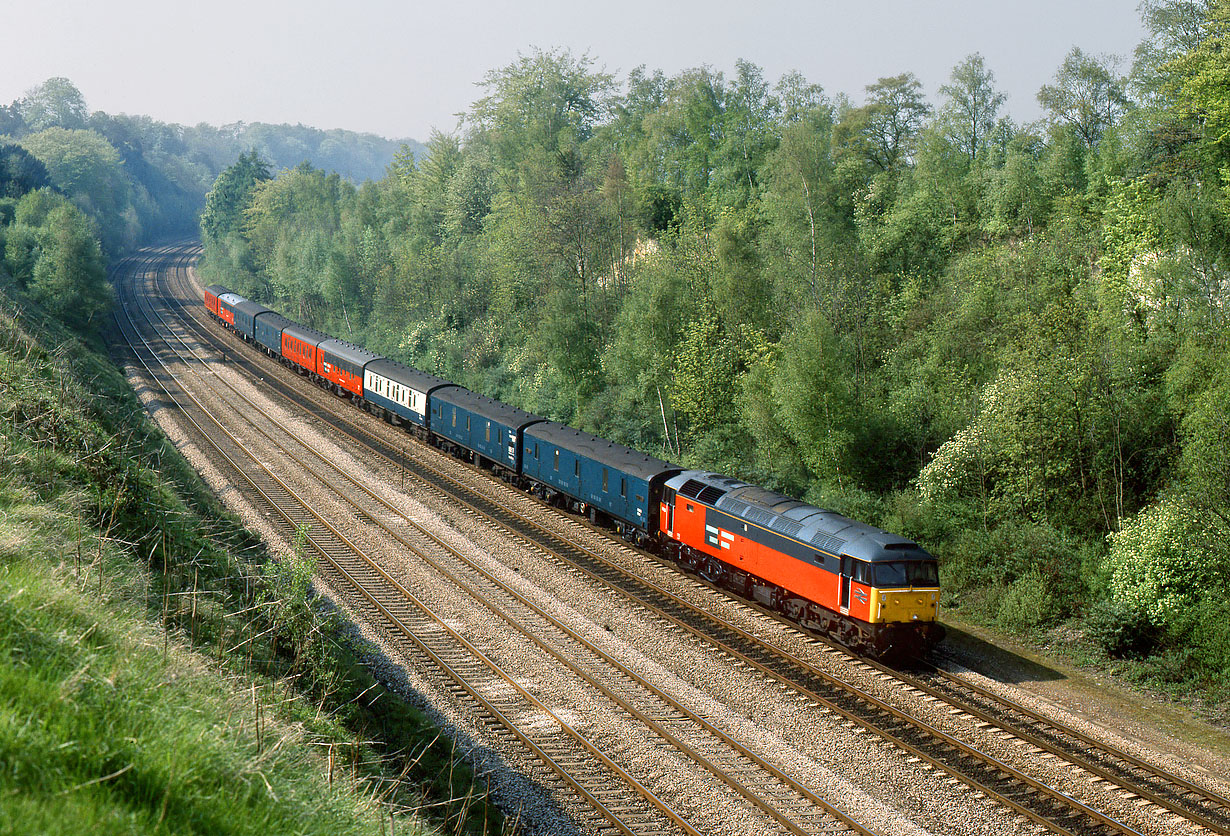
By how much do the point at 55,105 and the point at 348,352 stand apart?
173 m

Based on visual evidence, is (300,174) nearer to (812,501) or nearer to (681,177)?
(681,177)

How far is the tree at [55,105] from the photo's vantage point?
6845 inches

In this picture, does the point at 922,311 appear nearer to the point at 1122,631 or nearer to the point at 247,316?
the point at 1122,631

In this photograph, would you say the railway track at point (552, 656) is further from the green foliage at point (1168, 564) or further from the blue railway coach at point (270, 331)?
the blue railway coach at point (270, 331)

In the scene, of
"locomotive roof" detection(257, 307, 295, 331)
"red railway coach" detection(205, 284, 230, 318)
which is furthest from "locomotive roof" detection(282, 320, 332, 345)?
"red railway coach" detection(205, 284, 230, 318)

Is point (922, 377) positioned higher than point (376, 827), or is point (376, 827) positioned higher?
point (922, 377)

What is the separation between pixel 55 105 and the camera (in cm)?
17688

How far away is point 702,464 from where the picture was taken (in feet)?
115

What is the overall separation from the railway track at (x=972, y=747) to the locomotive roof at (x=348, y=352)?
26995 millimetres

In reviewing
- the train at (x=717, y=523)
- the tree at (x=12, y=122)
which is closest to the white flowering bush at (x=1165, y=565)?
the train at (x=717, y=523)

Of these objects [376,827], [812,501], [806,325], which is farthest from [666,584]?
[376,827]

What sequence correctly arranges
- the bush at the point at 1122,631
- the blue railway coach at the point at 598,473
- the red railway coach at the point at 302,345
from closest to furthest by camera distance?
the bush at the point at 1122,631 → the blue railway coach at the point at 598,473 → the red railway coach at the point at 302,345

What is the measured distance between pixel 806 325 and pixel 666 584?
11.2m

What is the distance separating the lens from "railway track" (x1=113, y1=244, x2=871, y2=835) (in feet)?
47.3
